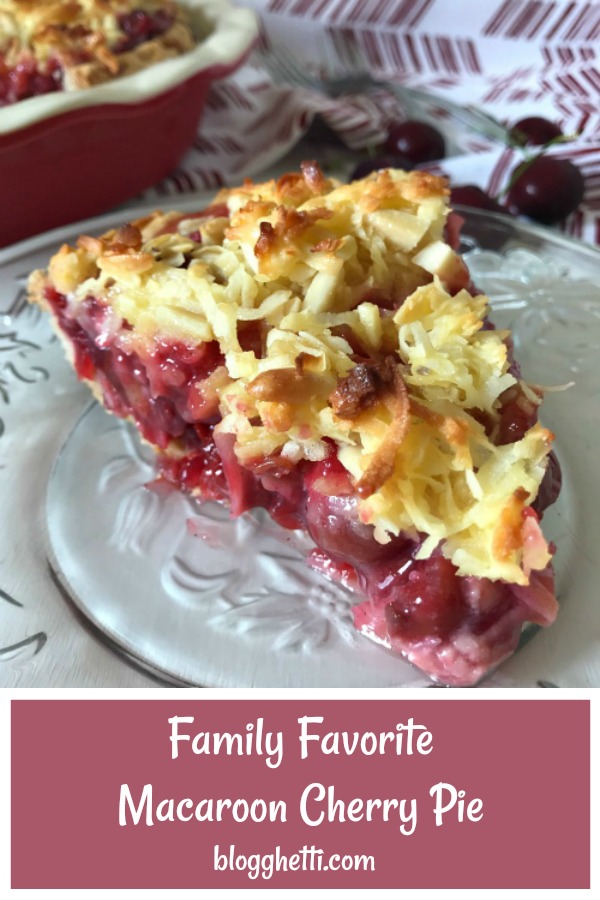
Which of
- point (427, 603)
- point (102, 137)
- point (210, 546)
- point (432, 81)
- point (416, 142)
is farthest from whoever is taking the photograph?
point (432, 81)

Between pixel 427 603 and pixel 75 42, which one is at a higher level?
pixel 75 42

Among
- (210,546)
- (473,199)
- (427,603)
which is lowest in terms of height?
(210,546)

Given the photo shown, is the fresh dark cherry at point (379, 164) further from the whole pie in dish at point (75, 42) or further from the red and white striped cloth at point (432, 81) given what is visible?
the whole pie in dish at point (75, 42)

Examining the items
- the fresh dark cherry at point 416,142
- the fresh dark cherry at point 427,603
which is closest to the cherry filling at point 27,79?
the fresh dark cherry at point 416,142

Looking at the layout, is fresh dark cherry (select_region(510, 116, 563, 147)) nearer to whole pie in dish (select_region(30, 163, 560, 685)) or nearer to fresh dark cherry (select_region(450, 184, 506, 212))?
fresh dark cherry (select_region(450, 184, 506, 212))

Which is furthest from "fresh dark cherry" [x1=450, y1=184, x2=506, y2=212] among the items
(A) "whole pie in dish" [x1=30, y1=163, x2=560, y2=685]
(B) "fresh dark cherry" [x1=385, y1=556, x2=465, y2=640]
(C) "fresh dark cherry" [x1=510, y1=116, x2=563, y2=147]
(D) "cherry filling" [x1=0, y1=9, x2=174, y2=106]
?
(B) "fresh dark cherry" [x1=385, y1=556, x2=465, y2=640]

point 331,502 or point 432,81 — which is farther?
point 432,81

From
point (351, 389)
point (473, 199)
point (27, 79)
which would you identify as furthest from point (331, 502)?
point (27, 79)

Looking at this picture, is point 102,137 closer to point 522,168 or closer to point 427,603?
point 522,168
